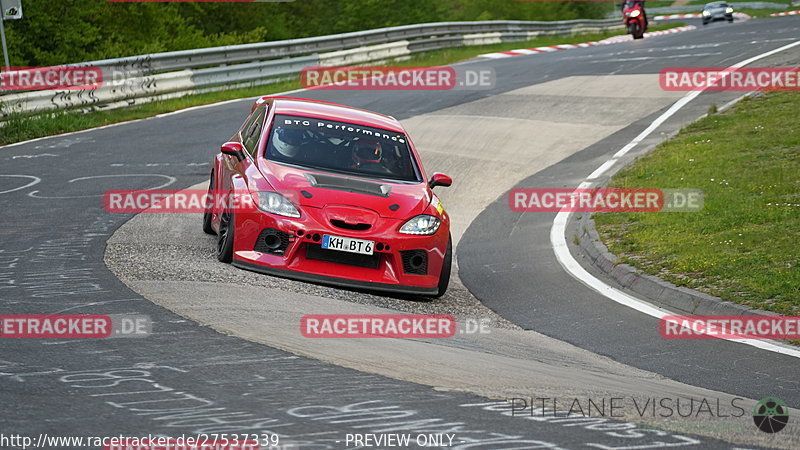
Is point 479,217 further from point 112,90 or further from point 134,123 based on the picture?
point 112,90

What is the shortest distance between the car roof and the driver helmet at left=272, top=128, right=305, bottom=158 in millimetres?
372

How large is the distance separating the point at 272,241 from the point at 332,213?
60cm

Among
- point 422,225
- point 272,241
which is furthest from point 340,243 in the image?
point 422,225

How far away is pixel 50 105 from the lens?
66.3 ft

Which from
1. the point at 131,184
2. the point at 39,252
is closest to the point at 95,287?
the point at 39,252

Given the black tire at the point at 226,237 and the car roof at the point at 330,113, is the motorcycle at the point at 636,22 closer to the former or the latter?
the car roof at the point at 330,113

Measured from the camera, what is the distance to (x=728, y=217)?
12414mm

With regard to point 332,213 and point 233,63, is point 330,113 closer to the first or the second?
point 332,213

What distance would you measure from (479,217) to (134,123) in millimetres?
8978

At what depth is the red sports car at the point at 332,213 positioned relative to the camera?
9406mm

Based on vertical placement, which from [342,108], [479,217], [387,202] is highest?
[342,108]

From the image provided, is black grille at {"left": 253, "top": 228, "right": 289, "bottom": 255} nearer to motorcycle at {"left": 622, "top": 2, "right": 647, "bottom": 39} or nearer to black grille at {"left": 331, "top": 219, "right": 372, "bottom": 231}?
black grille at {"left": 331, "top": 219, "right": 372, "bottom": 231}

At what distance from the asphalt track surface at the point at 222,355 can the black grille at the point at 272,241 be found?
1402 millimetres

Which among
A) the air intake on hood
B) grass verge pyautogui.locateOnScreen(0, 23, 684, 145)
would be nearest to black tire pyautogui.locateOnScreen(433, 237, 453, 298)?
the air intake on hood
